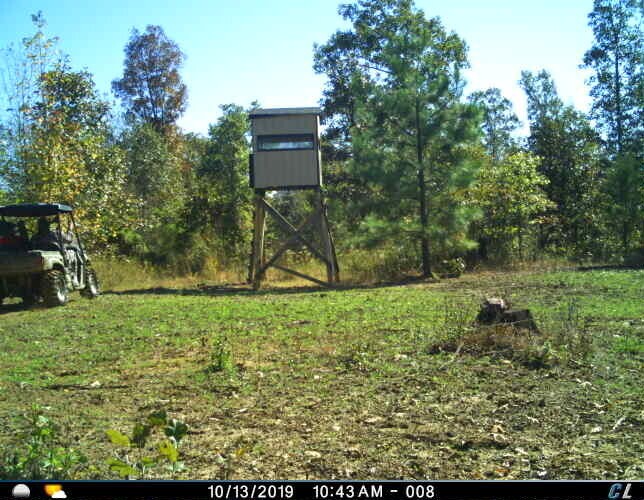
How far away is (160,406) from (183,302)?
9.15 metres

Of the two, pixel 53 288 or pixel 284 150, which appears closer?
pixel 53 288

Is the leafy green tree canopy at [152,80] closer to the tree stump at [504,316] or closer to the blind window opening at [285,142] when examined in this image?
the blind window opening at [285,142]

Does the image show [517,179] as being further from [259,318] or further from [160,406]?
[160,406]

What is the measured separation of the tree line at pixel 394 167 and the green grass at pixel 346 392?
372 inches

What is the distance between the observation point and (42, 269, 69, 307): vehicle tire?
563 inches

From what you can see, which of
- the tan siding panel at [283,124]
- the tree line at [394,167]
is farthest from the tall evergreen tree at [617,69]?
the tan siding panel at [283,124]

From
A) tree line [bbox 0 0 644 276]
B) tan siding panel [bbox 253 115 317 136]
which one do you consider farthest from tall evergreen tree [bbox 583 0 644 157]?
tan siding panel [bbox 253 115 317 136]

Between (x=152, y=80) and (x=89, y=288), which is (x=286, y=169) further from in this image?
(x=152, y=80)

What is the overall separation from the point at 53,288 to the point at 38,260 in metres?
0.74

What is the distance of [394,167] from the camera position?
67.8 ft
